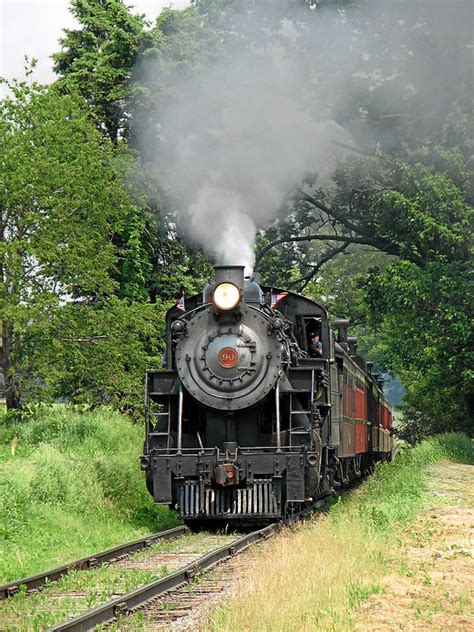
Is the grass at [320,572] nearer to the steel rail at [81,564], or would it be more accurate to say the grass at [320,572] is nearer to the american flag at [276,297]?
the steel rail at [81,564]

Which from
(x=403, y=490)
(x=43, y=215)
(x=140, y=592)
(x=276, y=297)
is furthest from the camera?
(x=43, y=215)

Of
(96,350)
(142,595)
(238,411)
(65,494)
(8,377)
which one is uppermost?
(96,350)

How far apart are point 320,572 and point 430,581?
3.19 ft

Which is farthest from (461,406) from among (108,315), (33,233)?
(33,233)

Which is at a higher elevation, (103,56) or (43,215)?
(103,56)

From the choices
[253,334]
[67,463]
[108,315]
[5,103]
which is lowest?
[67,463]

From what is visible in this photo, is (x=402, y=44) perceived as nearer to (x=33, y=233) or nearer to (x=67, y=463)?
(x=33, y=233)

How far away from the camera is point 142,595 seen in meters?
8.01

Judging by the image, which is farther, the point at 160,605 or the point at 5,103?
the point at 5,103

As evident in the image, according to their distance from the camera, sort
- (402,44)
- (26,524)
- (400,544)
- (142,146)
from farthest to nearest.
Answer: (142,146) < (402,44) < (26,524) < (400,544)

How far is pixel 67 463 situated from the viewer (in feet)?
50.6

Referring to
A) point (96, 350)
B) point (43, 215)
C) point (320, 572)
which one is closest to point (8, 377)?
point (96, 350)

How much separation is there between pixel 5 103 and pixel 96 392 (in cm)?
705

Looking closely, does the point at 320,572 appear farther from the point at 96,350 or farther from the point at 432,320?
the point at 432,320
